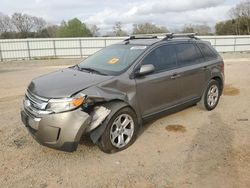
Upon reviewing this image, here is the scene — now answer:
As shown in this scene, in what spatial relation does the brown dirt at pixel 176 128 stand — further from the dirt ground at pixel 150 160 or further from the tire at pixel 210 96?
the tire at pixel 210 96

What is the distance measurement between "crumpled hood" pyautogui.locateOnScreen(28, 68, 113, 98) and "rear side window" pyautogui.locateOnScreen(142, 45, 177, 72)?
95cm

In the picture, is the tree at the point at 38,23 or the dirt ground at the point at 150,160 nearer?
the dirt ground at the point at 150,160

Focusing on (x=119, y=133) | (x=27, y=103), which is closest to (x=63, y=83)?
(x=27, y=103)

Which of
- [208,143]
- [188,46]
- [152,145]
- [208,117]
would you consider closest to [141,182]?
[152,145]

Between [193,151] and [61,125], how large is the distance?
2.04m

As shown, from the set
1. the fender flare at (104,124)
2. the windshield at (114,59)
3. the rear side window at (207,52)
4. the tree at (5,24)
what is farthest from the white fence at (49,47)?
the tree at (5,24)

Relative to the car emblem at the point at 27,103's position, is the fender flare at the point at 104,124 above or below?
below

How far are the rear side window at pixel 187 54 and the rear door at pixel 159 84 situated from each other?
0.18 meters

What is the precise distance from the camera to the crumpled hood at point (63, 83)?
3479mm

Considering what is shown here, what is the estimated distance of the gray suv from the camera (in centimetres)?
339

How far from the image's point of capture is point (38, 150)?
3.93 m

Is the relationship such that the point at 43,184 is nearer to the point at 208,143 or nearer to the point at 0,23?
the point at 208,143

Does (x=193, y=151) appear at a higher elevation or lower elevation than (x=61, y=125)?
lower

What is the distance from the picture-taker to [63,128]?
11.0ft
